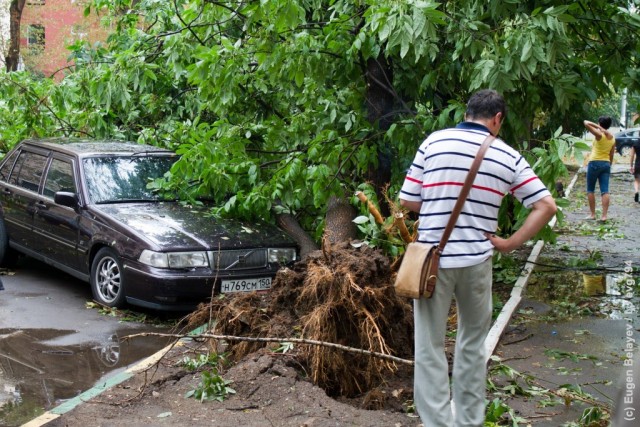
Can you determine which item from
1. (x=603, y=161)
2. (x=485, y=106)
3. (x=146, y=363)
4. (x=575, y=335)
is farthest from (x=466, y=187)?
(x=603, y=161)

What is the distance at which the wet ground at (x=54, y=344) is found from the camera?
6.19 m

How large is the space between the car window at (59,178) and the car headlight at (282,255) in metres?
2.52

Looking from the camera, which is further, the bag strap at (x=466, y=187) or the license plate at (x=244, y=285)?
the license plate at (x=244, y=285)

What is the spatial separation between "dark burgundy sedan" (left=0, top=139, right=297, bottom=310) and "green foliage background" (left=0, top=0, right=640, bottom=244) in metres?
0.52

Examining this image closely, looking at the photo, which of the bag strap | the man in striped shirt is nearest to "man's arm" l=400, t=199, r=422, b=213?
the man in striped shirt

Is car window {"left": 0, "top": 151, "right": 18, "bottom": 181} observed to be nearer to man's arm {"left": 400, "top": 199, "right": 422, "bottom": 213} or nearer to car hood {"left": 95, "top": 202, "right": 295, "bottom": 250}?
car hood {"left": 95, "top": 202, "right": 295, "bottom": 250}

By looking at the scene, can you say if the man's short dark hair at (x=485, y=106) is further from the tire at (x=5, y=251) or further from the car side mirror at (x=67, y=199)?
the tire at (x=5, y=251)

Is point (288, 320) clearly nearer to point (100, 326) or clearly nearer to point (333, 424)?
point (333, 424)

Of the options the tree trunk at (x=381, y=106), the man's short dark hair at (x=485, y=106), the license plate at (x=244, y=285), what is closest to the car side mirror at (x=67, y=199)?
the license plate at (x=244, y=285)

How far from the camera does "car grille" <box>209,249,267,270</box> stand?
8.40m

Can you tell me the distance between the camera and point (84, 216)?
29.8 ft

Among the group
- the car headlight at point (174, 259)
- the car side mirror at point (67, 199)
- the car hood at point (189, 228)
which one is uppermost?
the car side mirror at point (67, 199)

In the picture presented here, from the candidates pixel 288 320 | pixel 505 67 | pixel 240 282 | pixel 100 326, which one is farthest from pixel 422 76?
pixel 100 326

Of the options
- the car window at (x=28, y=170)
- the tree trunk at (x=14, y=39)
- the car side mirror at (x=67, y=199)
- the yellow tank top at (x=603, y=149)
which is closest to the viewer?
the car side mirror at (x=67, y=199)
